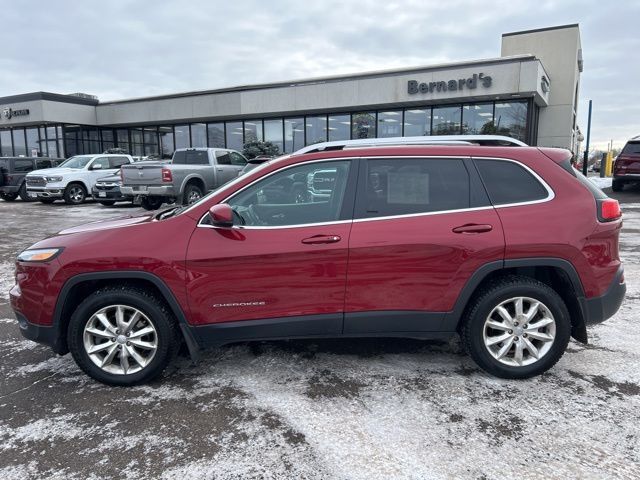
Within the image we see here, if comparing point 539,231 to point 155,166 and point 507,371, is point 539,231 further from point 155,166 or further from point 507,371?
point 155,166

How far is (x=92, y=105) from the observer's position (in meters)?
27.9

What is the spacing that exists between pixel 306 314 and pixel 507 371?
153cm

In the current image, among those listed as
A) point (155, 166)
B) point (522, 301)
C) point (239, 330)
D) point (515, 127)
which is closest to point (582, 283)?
point (522, 301)

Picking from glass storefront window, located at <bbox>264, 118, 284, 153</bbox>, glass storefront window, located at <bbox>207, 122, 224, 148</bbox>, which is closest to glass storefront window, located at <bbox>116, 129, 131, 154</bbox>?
glass storefront window, located at <bbox>207, 122, 224, 148</bbox>

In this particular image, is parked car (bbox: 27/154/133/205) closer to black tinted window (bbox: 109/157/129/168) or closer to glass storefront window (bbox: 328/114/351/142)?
black tinted window (bbox: 109/157/129/168)

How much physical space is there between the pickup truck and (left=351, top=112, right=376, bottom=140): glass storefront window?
27.1ft

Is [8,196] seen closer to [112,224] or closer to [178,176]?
[178,176]

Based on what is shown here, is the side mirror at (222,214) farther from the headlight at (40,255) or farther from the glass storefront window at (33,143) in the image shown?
the glass storefront window at (33,143)

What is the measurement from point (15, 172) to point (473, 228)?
20.3 meters

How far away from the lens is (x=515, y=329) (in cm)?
348

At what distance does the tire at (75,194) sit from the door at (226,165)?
19.9 ft

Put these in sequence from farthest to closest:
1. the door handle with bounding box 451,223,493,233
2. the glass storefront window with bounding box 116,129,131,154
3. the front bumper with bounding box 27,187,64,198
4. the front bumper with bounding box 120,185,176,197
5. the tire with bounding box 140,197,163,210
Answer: the glass storefront window with bounding box 116,129,131,154, the front bumper with bounding box 27,187,64,198, the tire with bounding box 140,197,163,210, the front bumper with bounding box 120,185,176,197, the door handle with bounding box 451,223,493,233

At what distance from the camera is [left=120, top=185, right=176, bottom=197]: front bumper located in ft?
43.9

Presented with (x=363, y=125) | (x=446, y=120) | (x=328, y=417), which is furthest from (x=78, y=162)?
(x=328, y=417)
